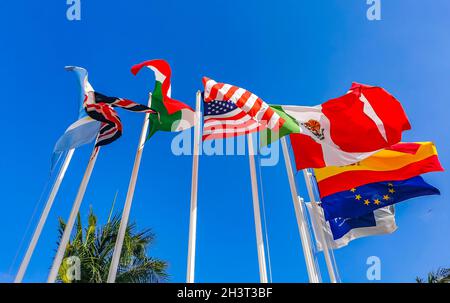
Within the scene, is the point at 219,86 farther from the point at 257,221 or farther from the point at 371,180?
the point at 371,180

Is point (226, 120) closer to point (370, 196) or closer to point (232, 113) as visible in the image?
point (232, 113)

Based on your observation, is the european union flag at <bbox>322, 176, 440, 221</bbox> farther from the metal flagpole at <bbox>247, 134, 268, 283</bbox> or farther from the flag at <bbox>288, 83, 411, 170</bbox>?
the metal flagpole at <bbox>247, 134, 268, 283</bbox>

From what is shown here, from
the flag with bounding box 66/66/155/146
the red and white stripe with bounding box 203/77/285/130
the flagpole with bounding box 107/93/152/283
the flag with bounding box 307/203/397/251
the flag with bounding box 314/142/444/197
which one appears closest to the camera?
the flagpole with bounding box 107/93/152/283

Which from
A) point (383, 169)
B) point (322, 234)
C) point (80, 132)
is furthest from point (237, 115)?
point (383, 169)

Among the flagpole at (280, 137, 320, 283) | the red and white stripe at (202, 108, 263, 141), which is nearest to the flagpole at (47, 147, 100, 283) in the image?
the red and white stripe at (202, 108, 263, 141)

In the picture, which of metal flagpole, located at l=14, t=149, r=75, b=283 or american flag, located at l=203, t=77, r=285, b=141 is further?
american flag, located at l=203, t=77, r=285, b=141

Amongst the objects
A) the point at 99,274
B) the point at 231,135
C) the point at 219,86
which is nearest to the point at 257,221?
the point at 231,135

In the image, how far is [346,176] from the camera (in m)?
19.2

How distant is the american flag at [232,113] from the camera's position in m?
15.6

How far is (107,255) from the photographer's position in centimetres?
1883

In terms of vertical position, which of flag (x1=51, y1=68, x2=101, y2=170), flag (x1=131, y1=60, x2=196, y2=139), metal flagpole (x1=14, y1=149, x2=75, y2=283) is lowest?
metal flagpole (x1=14, y1=149, x2=75, y2=283)

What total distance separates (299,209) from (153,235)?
7080mm

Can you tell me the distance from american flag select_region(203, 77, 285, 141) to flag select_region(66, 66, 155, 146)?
231 centimetres

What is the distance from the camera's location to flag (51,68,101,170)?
1620cm
